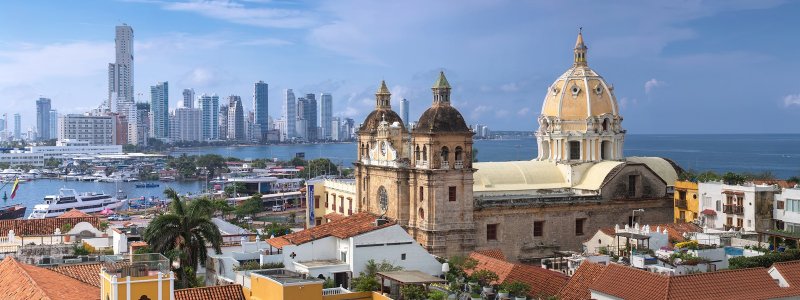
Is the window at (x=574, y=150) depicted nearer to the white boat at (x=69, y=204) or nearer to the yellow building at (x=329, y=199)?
the yellow building at (x=329, y=199)

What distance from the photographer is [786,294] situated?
27484 mm

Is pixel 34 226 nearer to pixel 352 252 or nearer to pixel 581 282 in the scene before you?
pixel 352 252

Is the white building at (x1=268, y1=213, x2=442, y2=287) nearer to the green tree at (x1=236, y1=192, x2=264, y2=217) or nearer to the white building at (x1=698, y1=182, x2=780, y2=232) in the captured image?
the white building at (x1=698, y1=182, x2=780, y2=232)

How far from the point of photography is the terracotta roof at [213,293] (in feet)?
76.2

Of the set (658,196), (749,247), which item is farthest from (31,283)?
(658,196)

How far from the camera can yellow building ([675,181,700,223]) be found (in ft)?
156

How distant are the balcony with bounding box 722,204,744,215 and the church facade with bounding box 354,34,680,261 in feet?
14.2

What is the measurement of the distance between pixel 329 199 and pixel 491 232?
17.5 meters

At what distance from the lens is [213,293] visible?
23766mm

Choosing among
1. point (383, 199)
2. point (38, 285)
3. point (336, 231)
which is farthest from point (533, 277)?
point (383, 199)

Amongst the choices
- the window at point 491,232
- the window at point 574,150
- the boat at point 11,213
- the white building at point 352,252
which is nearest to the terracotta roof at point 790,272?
the white building at point 352,252

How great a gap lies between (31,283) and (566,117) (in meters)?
36.0

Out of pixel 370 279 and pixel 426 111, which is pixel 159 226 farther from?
pixel 426 111

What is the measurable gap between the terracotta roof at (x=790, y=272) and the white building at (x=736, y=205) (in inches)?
533
